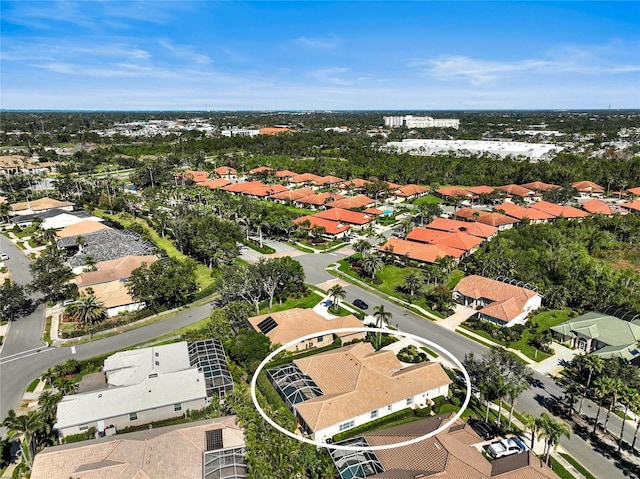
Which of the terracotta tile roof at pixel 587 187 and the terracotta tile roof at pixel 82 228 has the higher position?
the terracotta tile roof at pixel 587 187

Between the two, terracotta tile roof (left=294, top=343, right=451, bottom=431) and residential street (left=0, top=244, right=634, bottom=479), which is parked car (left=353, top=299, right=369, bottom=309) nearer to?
residential street (left=0, top=244, right=634, bottom=479)

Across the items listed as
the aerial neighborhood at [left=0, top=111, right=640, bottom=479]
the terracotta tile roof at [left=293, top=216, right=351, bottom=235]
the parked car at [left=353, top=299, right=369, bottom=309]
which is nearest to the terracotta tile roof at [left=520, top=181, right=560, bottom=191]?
the aerial neighborhood at [left=0, top=111, right=640, bottom=479]

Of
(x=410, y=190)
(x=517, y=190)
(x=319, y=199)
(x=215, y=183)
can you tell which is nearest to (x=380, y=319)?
(x=319, y=199)

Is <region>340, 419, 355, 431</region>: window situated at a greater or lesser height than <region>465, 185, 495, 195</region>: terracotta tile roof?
lesser

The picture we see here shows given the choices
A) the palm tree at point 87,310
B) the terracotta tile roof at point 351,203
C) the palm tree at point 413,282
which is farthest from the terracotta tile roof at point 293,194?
the palm tree at point 87,310

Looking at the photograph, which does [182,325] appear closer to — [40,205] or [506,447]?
[506,447]

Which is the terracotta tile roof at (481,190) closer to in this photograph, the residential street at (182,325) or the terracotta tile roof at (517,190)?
the terracotta tile roof at (517,190)

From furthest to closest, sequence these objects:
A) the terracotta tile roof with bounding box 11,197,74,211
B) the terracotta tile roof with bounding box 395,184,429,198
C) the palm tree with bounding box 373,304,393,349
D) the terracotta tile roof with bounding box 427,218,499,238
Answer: the terracotta tile roof with bounding box 395,184,429,198
the terracotta tile roof with bounding box 11,197,74,211
the terracotta tile roof with bounding box 427,218,499,238
the palm tree with bounding box 373,304,393,349
